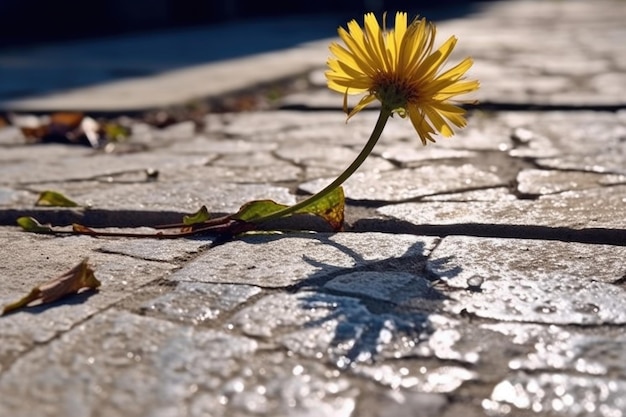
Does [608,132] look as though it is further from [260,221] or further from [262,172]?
[260,221]

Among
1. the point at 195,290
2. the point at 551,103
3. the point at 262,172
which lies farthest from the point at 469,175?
the point at 551,103

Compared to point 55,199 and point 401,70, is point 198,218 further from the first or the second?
point 401,70

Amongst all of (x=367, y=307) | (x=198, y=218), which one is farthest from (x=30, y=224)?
(x=367, y=307)

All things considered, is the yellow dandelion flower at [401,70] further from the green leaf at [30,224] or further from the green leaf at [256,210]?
the green leaf at [30,224]

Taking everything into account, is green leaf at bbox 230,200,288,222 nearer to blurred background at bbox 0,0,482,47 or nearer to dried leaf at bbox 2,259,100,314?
dried leaf at bbox 2,259,100,314

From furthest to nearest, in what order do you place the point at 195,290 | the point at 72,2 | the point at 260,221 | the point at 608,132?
the point at 72,2
the point at 608,132
the point at 260,221
the point at 195,290

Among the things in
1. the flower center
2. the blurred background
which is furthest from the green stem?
the blurred background
